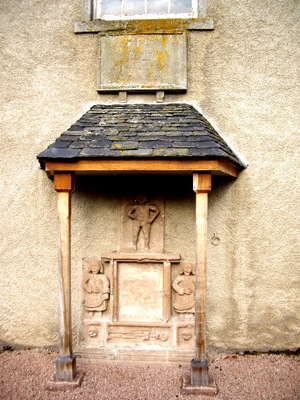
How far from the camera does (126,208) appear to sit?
444cm

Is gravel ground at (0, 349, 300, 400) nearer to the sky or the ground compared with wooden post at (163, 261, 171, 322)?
nearer to the ground

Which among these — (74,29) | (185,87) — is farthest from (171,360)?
(74,29)

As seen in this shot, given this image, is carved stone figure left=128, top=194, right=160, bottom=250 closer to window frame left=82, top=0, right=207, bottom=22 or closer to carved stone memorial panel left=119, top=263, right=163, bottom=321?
carved stone memorial panel left=119, top=263, right=163, bottom=321

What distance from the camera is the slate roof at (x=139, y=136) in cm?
346

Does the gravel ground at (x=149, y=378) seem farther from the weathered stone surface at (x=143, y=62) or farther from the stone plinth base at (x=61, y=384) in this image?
the weathered stone surface at (x=143, y=62)

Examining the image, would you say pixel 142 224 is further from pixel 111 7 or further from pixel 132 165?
pixel 111 7

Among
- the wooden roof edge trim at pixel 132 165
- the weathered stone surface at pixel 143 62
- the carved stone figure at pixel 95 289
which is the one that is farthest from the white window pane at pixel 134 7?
the carved stone figure at pixel 95 289

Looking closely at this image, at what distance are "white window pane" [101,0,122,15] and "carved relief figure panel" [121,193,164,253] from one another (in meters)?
2.78

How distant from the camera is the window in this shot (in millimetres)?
4707

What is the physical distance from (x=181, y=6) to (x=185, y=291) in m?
4.09

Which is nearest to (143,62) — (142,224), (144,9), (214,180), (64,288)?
(144,9)

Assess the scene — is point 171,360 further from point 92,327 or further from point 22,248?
point 22,248

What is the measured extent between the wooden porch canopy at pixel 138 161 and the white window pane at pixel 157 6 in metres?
1.98

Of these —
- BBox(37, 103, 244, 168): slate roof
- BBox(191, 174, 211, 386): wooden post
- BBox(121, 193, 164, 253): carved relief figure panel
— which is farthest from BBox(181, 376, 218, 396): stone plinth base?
BBox(37, 103, 244, 168): slate roof
